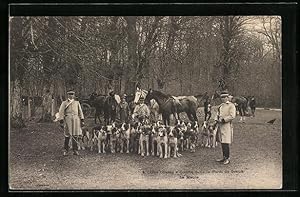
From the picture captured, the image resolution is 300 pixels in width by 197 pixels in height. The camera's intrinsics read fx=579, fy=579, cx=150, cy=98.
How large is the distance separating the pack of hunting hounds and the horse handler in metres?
0.04

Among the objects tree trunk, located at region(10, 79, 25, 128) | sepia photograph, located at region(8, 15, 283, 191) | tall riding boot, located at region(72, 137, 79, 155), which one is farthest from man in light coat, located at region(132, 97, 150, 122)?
tree trunk, located at region(10, 79, 25, 128)

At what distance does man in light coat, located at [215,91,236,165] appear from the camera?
312 centimetres

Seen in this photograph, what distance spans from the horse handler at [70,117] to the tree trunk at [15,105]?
221 mm

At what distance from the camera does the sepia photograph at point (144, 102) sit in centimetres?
309

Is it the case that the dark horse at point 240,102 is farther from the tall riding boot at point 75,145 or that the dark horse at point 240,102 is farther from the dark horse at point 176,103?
the tall riding boot at point 75,145

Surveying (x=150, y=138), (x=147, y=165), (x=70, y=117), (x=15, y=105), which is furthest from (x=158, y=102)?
(x=15, y=105)

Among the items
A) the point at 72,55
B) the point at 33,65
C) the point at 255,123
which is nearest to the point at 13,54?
the point at 33,65

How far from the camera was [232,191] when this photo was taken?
3.11 meters

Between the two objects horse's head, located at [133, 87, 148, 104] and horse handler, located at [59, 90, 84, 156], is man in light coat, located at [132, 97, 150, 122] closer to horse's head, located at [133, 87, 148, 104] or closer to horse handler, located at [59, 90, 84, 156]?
horse's head, located at [133, 87, 148, 104]

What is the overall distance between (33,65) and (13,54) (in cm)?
12

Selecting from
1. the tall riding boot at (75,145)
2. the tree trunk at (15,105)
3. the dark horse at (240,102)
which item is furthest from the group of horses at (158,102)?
the tree trunk at (15,105)

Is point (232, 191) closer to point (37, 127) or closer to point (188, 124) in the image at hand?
point (188, 124)

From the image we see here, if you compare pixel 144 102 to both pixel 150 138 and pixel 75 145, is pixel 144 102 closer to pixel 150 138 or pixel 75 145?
pixel 150 138

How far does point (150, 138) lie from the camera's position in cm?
313
